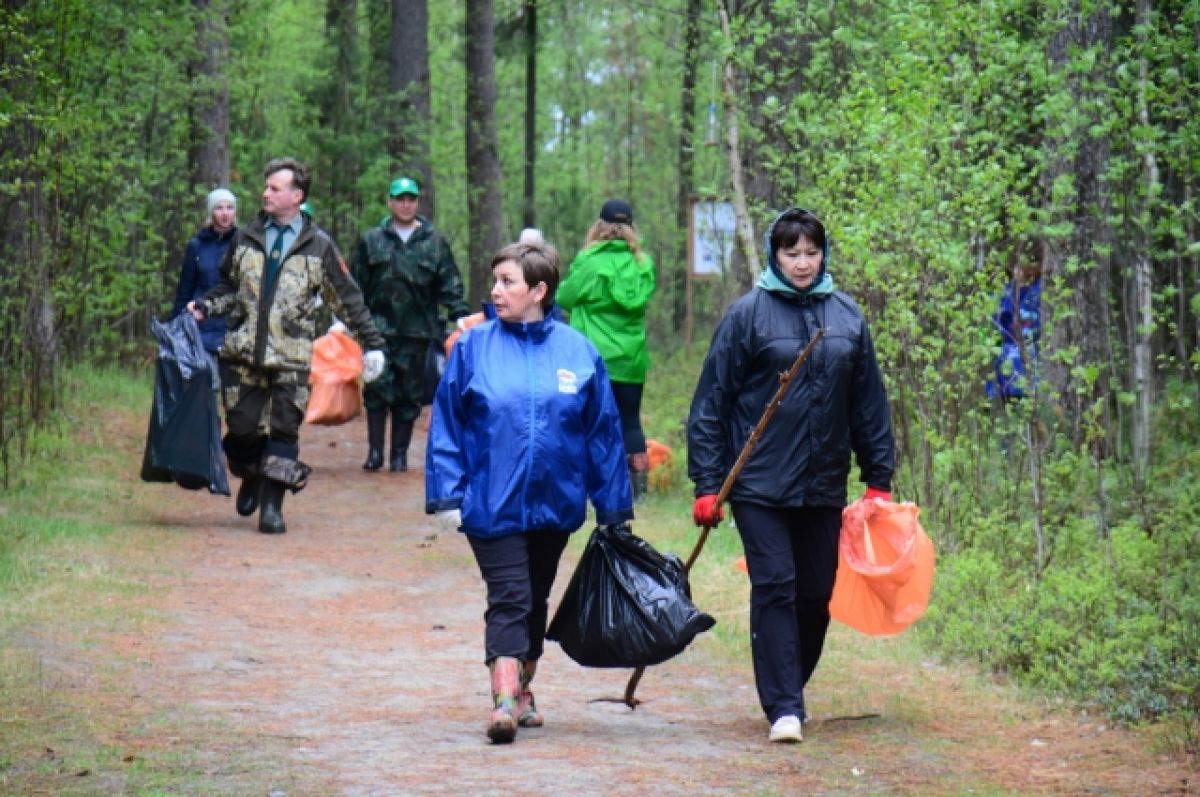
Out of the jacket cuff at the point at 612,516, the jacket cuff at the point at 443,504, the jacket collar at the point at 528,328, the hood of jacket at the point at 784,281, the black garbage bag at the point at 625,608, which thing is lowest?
the black garbage bag at the point at 625,608

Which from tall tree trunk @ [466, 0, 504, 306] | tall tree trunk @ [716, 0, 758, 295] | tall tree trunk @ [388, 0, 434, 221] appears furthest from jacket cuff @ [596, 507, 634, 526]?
tall tree trunk @ [466, 0, 504, 306]

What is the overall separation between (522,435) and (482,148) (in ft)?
64.2

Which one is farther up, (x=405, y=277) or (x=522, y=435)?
(x=405, y=277)

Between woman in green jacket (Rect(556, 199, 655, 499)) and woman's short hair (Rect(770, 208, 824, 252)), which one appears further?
woman in green jacket (Rect(556, 199, 655, 499))

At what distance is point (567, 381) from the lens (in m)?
6.43

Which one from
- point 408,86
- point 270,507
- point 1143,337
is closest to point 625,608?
point 1143,337

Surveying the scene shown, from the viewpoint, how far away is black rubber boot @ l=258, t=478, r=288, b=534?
11.6m

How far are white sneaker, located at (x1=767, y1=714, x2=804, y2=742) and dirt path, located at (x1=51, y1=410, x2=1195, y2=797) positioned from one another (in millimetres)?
36

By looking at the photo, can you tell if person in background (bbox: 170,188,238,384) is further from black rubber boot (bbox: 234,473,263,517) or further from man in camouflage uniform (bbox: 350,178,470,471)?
black rubber boot (bbox: 234,473,263,517)

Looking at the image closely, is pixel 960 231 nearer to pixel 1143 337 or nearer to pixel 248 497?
pixel 1143 337

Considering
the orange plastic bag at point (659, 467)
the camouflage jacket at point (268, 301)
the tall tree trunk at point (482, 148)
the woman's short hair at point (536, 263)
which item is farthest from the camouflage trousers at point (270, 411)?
the tall tree trunk at point (482, 148)

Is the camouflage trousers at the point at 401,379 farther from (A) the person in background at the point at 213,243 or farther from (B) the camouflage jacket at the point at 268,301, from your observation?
(B) the camouflage jacket at the point at 268,301

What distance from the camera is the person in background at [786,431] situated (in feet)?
21.1

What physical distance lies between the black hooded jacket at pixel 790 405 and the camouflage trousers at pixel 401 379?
7.97 meters
